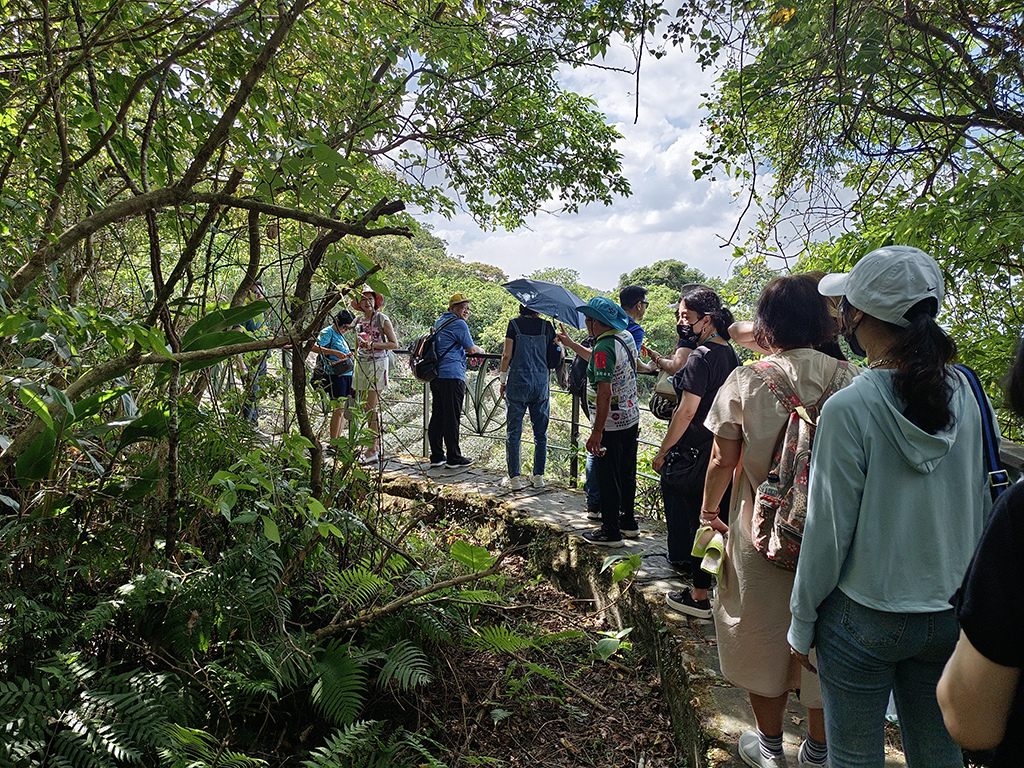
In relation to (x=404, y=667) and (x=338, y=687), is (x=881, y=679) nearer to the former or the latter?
(x=404, y=667)

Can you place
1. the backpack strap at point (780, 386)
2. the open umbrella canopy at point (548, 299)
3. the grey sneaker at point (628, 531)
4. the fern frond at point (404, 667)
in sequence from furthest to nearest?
1. the open umbrella canopy at point (548, 299)
2. the grey sneaker at point (628, 531)
3. the fern frond at point (404, 667)
4. the backpack strap at point (780, 386)

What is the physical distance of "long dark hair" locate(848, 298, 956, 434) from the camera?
4.32ft

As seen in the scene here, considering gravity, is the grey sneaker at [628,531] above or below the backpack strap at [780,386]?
below

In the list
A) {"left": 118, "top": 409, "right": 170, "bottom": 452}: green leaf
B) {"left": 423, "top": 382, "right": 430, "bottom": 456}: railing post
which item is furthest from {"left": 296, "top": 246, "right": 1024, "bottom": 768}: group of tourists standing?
{"left": 423, "top": 382, "right": 430, "bottom": 456}: railing post

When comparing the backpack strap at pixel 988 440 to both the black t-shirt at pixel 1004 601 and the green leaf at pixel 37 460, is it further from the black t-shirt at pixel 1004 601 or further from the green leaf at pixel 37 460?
the green leaf at pixel 37 460

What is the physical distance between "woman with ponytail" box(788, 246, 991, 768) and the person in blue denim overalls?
3584 millimetres

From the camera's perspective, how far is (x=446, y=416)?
5590mm

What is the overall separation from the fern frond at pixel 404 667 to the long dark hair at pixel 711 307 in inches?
80.7

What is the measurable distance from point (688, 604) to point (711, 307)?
149 centimetres

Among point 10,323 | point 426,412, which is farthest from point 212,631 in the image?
point 426,412

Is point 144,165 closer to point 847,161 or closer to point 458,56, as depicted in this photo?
point 458,56

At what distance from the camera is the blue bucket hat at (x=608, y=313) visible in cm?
376

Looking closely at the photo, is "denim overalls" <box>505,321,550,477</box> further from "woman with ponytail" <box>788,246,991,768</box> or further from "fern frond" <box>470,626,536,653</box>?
"woman with ponytail" <box>788,246,991,768</box>

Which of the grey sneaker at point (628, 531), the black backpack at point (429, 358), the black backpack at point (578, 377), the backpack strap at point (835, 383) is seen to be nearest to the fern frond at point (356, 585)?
the backpack strap at point (835, 383)
